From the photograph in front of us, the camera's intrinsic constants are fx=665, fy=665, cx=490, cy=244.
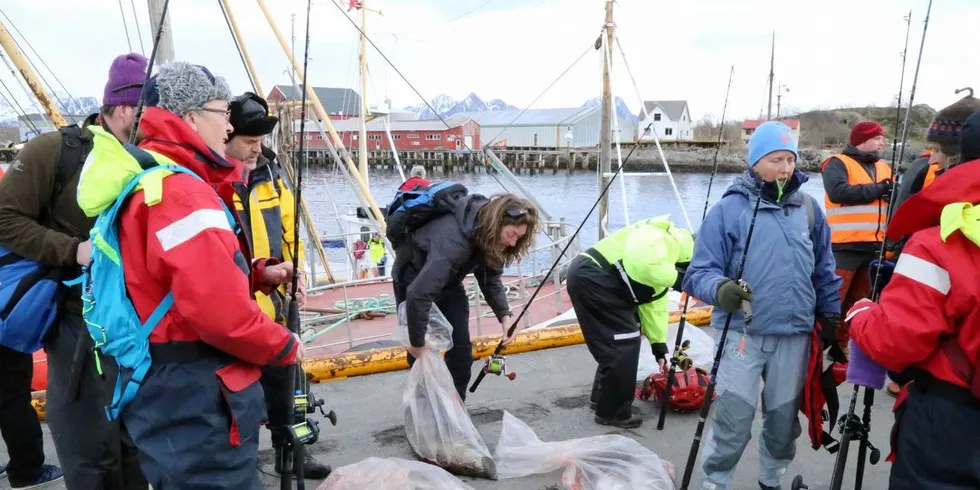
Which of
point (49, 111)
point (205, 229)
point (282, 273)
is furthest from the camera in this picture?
point (49, 111)

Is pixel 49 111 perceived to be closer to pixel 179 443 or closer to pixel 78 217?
pixel 78 217

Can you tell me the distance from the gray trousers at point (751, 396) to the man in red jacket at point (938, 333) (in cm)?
76

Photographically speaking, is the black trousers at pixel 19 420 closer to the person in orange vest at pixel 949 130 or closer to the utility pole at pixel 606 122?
the person in orange vest at pixel 949 130

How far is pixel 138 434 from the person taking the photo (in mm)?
1802

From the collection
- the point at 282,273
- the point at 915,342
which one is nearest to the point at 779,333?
the point at 915,342

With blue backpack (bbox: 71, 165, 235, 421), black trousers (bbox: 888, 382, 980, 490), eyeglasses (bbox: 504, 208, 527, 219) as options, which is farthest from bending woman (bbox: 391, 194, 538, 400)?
black trousers (bbox: 888, 382, 980, 490)

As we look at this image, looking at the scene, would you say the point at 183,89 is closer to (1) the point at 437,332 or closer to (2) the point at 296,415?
(2) the point at 296,415

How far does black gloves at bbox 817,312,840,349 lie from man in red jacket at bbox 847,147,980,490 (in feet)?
2.78

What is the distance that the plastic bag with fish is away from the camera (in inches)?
125

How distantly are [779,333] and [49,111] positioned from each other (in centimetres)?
669

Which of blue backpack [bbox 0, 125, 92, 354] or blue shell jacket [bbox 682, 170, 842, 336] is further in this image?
blue shell jacket [bbox 682, 170, 842, 336]

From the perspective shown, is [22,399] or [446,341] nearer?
[22,399]

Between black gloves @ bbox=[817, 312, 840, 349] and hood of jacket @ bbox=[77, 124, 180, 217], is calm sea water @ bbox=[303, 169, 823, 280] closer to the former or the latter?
black gloves @ bbox=[817, 312, 840, 349]

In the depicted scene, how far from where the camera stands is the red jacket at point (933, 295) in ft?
5.98
